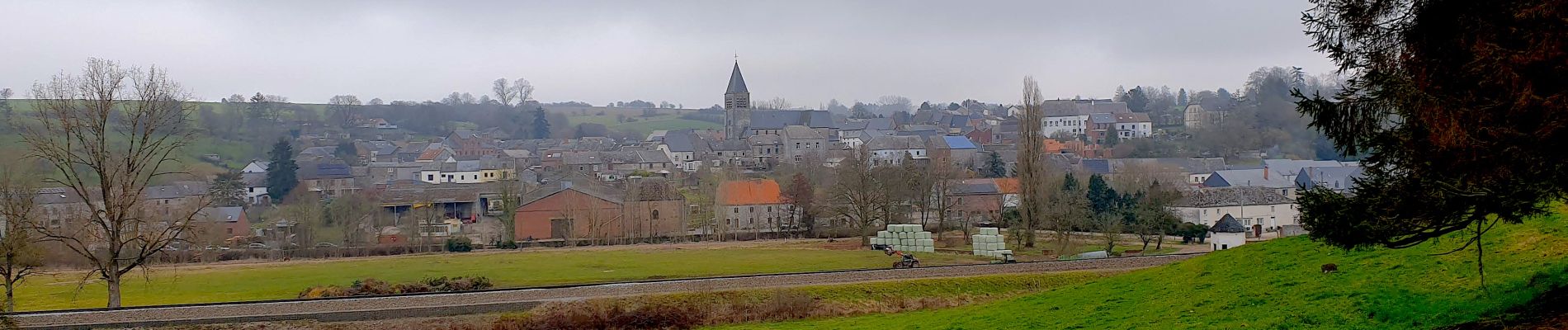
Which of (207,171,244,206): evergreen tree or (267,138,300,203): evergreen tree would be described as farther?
(267,138,300,203): evergreen tree

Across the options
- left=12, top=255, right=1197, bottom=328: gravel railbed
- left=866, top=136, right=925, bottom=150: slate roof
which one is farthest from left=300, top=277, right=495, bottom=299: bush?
left=866, top=136, right=925, bottom=150: slate roof

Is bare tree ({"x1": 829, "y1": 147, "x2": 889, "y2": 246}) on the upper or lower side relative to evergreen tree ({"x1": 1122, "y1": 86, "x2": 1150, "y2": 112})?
lower

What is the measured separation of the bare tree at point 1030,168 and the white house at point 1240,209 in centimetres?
1258

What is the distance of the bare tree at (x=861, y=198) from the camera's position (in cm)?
5225

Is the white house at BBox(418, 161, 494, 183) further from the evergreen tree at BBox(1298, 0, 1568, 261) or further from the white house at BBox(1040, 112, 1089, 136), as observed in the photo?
the evergreen tree at BBox(1298, 0, 1568, 261)

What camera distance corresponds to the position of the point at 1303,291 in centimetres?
1427

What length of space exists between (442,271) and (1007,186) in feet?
130

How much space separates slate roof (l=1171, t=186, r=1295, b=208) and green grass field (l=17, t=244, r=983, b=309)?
21.6 m

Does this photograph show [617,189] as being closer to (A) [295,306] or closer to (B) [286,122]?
(A) [295,306]

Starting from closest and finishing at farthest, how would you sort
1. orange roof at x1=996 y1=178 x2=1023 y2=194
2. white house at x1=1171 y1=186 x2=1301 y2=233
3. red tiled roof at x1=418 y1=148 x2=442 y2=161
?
1. white house at x1=1171 y1=186 x2=1301 y2=233
2. orange roof at x1=996 y1=178 x2=1023 y2=194
3. red tiled roof at x1=418 y1=148 x2=442 y2=161

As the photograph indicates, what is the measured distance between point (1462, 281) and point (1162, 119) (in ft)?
448

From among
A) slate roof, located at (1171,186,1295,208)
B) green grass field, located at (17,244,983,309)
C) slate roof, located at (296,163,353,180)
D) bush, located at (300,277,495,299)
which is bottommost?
green grass field, located at (17,244,983,309)

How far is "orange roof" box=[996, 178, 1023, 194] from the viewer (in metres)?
64.9

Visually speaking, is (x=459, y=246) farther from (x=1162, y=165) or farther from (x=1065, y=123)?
(x=1065, y=123)
